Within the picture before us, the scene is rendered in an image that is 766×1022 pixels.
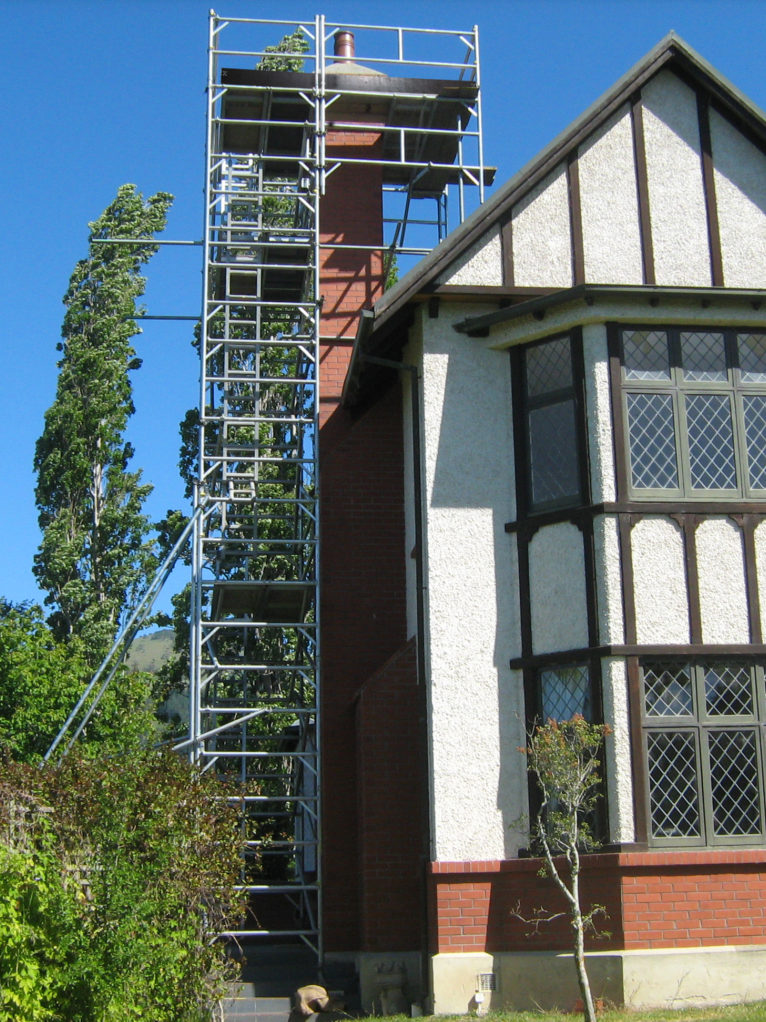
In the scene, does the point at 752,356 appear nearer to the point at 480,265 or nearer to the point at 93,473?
the point at 480,265

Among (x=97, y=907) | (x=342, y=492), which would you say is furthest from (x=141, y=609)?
(x=97, y=907)

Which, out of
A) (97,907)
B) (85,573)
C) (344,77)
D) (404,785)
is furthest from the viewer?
(85,573)

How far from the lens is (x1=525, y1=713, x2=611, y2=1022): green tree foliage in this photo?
33.6 feet

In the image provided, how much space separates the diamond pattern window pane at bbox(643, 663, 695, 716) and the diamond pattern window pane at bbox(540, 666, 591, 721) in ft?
1.91

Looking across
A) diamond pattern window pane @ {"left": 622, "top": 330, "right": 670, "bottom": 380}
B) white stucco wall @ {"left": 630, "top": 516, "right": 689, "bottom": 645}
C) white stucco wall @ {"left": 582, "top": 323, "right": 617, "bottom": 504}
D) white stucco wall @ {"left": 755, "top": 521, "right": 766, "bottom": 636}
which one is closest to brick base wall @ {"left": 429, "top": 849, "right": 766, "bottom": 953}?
white stucco wall @ {"left": 630, "top": 516, "right": 689, "bottom": 645}

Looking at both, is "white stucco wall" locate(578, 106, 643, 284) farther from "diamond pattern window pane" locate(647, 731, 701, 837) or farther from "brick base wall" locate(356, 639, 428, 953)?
"diamond pattern window pane" locate(647, 731, 701, 837)

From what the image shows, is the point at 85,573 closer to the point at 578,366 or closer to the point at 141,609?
the point at 141,609

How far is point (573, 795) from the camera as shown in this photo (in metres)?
10.4

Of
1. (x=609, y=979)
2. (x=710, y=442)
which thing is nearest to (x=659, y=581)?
(x=710, y=442)

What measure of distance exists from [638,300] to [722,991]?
6.74 meters

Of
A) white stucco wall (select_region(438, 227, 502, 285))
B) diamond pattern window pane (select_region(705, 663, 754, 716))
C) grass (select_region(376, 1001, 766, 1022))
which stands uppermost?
white stucco wall (select_region(438, 227, 502, 285))

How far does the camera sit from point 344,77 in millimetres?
18562

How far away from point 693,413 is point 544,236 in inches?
101

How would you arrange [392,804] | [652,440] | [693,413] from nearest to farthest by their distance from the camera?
[652,440] < [693,413] < [392,804]
